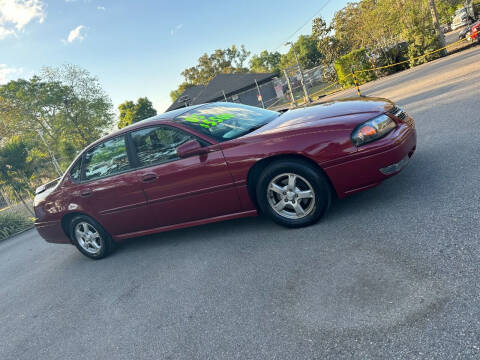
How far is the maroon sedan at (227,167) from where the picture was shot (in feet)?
9.84

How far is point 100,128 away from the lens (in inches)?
1703

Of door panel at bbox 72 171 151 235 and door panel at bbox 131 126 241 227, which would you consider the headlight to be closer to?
door panel at bbox 131 126 241 227

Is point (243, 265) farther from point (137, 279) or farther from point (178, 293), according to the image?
point (137, 279)

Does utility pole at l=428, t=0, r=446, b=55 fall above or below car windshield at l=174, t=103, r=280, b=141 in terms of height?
above

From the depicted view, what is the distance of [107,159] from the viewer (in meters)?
4.20

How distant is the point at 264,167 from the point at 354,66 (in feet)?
67.5

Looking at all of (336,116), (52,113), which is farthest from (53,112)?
(336,116)

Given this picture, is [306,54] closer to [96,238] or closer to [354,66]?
[354,66]

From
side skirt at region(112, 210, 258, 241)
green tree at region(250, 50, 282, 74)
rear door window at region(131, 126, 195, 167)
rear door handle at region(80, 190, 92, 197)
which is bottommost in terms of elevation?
side skirt at region(112, 210, 258, 241)

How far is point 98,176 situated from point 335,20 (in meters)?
36.2

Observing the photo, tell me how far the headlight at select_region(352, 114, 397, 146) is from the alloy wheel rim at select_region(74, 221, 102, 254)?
3.67 metres

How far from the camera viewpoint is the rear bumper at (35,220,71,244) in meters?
4.80

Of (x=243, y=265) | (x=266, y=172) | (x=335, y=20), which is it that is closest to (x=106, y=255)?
(x=243, y=265)

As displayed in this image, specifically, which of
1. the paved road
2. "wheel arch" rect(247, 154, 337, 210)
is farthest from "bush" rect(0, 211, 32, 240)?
"wheel arch" rect(247, 154, 337, 210)
